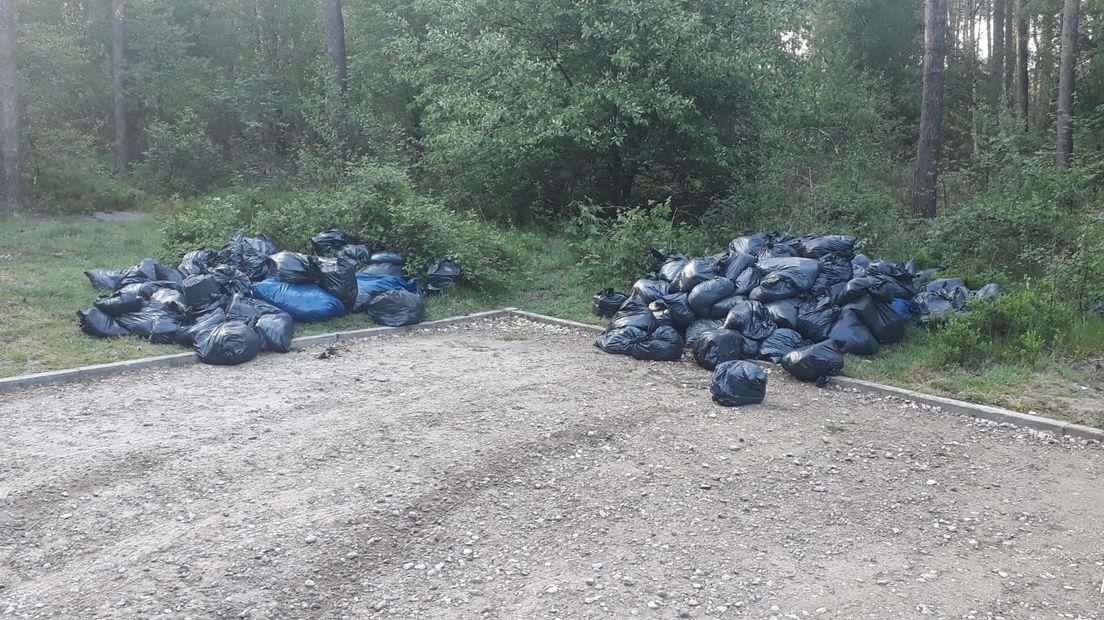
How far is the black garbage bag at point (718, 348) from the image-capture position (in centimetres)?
716

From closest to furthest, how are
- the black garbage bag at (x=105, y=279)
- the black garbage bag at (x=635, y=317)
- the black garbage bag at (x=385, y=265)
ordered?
the black garbage bag at (x=635, y=317) → the black garbage bag at (x=105, y=279) → the black garbage bag at (x=385, y=265)

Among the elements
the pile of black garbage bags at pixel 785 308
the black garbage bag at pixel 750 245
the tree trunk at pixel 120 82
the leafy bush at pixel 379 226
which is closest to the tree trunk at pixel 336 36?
the tree trunk at pixel 120 82

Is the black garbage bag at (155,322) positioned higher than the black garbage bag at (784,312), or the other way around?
the black garbage bag at (784,312)

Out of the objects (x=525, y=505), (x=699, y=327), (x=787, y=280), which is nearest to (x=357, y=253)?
(x=699, y=327)

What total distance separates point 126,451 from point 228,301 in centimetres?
318

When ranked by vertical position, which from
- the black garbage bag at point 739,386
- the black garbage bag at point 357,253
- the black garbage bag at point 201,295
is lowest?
the black garbage bag at point 739,386

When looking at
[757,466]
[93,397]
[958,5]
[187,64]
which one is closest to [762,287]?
[757,466]

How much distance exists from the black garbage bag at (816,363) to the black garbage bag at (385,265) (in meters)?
4.63

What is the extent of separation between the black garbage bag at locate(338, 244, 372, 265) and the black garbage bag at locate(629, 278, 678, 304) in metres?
3.18

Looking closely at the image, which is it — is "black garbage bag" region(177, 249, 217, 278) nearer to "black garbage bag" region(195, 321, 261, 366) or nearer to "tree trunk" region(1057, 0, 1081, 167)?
"black garbage bag" region(195, 321, 261, 366)

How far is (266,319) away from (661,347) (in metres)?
3.53

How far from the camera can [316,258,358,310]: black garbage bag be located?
8641 millimetres

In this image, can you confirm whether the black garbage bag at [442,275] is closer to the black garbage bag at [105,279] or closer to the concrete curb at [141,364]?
the concrete curb at [141,364]

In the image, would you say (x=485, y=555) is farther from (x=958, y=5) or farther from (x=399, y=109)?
(x=958, y=5)
